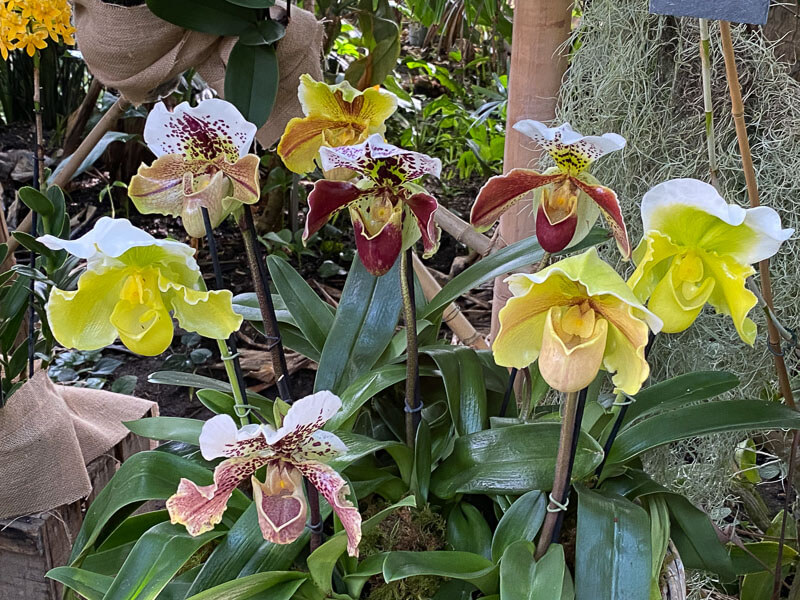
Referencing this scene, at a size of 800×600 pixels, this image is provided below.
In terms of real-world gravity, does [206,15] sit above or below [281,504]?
above

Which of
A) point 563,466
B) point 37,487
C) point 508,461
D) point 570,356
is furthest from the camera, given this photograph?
point 37,487

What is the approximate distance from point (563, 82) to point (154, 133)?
0.57 meters

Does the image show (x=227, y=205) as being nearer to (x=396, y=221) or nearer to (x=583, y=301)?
(x=396, y=221)

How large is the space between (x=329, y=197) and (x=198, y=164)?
12 cm

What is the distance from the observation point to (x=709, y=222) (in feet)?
1.73

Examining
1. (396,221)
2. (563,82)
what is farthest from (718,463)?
(396,221)

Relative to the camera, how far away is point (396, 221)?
63cm

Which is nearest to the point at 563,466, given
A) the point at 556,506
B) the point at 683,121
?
the point at 556,506

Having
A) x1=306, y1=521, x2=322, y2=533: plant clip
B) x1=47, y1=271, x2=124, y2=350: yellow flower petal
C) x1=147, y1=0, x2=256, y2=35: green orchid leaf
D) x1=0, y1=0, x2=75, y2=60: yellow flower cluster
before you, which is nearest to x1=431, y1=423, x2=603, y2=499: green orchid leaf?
x1=306, y1=521, x2=322, y2=533: plant clip

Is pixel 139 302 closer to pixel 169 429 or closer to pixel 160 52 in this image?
pixel 169 429

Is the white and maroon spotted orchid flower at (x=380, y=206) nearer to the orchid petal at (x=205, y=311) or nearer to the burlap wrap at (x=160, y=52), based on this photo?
the orchid petal at (x=205, y=311)

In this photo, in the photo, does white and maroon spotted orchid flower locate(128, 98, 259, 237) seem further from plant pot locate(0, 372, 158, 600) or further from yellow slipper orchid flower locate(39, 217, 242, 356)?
plant pot locate(0, 372, 158, 600)

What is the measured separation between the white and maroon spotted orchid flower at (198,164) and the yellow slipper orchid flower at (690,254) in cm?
31

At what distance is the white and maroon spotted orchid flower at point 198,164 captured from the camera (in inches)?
23.9
